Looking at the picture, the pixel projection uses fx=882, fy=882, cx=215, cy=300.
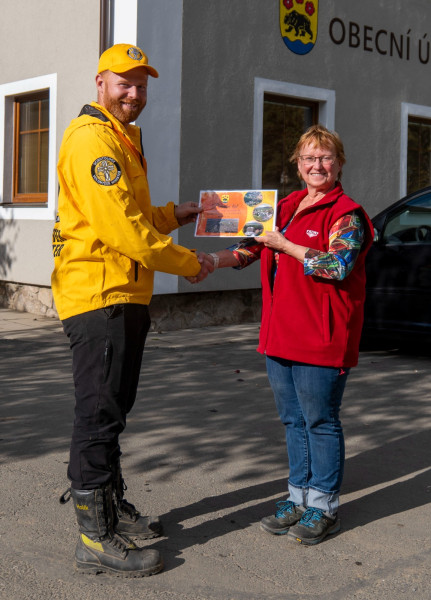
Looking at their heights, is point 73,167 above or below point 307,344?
above

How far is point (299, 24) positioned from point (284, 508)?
8952mm

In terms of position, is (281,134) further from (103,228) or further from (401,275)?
(103,228)

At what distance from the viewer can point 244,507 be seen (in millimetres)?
4355

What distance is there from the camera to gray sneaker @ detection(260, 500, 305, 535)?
4.00 m

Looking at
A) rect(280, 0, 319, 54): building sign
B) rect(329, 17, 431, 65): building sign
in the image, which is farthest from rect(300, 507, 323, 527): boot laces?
rect(329, 17, 431, 65): building sign

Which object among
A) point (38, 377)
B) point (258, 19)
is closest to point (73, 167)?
point (38, 377)

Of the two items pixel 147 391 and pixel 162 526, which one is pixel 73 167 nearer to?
pixel 162 526

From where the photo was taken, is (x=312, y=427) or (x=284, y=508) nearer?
(x=312, y=427)

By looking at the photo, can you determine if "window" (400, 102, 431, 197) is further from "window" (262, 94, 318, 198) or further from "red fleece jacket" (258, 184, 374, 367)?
"red fleece jacket" (258, 184, 374, 367)

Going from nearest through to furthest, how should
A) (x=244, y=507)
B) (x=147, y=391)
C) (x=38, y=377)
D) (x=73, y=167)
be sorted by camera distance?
(x=73, y=167) → (x=244, y=507) → (x=147, y=391) → (x=38, y=377)

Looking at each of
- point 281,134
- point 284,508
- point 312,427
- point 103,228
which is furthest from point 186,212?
point 281,134

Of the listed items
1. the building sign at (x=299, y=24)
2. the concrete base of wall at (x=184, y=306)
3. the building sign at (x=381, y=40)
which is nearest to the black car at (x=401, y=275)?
the concrete base of wall at (x=184, y=306)

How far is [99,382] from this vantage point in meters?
3.50

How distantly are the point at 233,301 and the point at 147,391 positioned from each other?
441cm
